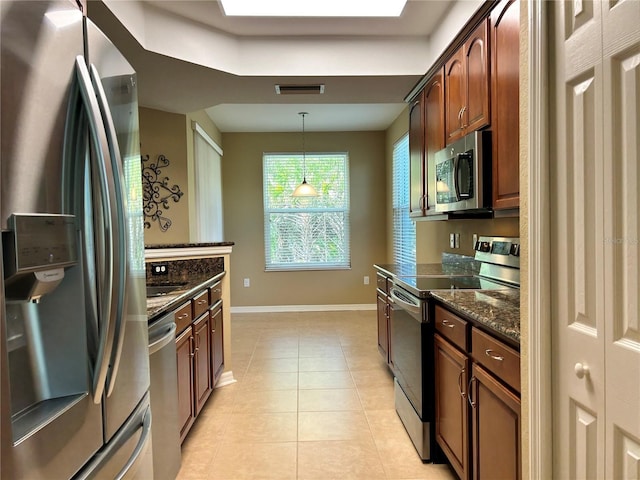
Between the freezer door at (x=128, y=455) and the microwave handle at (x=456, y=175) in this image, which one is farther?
the microwave handle at (x=456, y=175)

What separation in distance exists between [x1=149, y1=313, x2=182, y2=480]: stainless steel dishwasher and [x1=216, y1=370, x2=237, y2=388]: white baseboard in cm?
116

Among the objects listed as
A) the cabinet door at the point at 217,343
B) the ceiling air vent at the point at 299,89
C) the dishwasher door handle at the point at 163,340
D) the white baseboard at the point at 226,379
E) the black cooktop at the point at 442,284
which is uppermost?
the ceiling air vent at the point at 299,89

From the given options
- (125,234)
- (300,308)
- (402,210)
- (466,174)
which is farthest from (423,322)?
(300,308)

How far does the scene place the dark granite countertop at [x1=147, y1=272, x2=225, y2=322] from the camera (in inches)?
65.8

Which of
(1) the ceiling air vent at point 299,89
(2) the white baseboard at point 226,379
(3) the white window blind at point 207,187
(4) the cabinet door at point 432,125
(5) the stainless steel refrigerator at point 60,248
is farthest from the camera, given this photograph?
(3) the white window blind at point 207,187

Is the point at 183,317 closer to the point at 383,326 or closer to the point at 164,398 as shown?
the point at 164,398

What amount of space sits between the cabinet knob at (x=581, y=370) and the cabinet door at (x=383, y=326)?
7.11ft

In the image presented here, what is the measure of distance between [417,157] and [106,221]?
8.86 feet

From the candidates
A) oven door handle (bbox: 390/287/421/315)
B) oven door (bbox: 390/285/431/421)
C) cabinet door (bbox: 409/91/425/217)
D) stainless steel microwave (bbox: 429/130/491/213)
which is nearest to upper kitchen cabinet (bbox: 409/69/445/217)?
cabinet door (bbox: 409/91/425/217)

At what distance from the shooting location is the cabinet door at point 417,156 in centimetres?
304

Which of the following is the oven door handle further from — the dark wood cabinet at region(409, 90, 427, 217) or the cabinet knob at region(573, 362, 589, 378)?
the cabinet knob at region(573, 362, 589, 378)

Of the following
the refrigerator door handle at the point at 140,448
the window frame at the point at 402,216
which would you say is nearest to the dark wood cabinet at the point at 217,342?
→ the refrigerator door handle at the point at 140,448

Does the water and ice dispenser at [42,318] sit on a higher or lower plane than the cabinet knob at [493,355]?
higher

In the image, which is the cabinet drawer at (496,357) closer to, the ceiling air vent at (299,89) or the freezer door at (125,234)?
the freezer door at (125,234)
